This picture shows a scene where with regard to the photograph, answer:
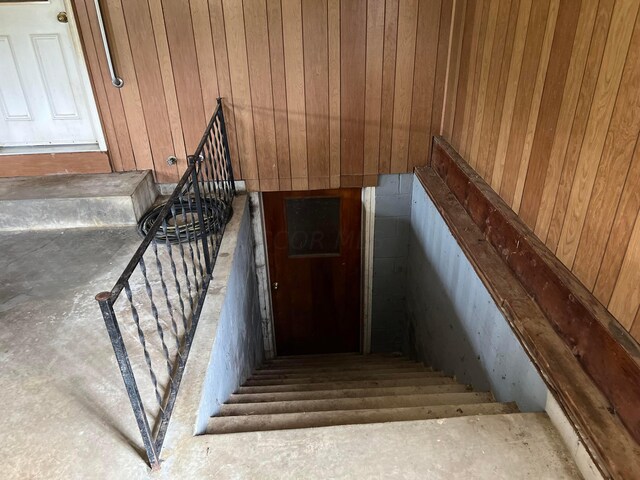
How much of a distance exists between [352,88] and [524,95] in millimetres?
1425

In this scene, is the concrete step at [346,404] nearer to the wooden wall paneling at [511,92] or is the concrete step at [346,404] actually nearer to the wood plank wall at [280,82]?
the wooden wall paneling at [511,92]

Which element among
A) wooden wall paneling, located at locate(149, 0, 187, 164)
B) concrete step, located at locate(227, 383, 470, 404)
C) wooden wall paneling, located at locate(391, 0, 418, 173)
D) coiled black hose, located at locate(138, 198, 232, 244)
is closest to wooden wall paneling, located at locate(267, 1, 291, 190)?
coiled black hose, located at locate(138, 198, 232, 244)

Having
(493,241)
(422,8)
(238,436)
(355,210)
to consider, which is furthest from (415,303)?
(238,436)

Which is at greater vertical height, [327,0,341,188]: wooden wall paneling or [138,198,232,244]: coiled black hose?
[327,0,341,188]: wooden wall paneling

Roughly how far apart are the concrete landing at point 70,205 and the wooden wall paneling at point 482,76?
87.8 inches

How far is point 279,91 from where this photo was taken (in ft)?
10.6

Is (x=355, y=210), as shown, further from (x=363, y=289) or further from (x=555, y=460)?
(x=555, y=460)

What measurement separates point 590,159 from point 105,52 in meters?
2.93

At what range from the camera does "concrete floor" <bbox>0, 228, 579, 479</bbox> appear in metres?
1.48

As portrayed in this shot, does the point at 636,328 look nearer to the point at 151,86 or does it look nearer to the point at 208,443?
the point at 208,443

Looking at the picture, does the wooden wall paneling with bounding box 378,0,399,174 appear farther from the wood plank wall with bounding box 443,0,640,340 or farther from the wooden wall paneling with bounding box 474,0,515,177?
the wooden wall paneling with bounding box 474,0,515,177

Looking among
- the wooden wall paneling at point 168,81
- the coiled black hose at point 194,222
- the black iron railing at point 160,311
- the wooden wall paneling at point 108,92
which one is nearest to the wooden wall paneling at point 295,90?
the black iron railing at point 160,311

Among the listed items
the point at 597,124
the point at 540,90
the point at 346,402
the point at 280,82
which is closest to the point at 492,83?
the point at 540,90

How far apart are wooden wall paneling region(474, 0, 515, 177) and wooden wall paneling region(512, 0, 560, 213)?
17.1 inches
